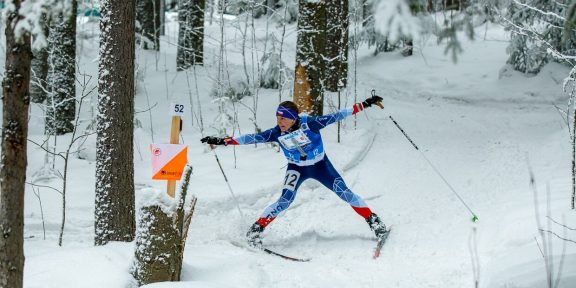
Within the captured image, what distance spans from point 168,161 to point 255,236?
2.11 metres

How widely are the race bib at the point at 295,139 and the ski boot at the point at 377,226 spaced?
127 centimetres

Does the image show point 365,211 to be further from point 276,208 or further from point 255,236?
point 255,236

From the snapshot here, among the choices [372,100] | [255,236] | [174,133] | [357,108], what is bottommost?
[255,236]

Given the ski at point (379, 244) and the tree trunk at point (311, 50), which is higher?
the tree trunk at point (311, 50)

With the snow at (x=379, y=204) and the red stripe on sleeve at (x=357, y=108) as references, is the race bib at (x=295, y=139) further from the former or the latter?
the snow at (x=379, y=204)

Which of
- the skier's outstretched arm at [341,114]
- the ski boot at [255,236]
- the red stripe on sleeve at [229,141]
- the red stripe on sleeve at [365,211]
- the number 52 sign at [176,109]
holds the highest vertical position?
the number 52 sign at [176,109]

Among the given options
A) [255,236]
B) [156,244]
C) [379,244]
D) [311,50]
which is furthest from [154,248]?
[311,50]

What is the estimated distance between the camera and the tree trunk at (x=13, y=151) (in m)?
3.76

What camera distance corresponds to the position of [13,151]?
3.85 meters

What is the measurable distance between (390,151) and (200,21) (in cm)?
856

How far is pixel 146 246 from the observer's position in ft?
18.0

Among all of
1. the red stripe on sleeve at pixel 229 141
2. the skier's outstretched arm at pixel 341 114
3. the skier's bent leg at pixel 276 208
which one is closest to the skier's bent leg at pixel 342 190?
the skier's bent leg at pixel 276 208

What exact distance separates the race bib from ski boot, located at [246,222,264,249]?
1.10m

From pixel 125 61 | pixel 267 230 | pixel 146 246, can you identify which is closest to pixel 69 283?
pixel 146 246
